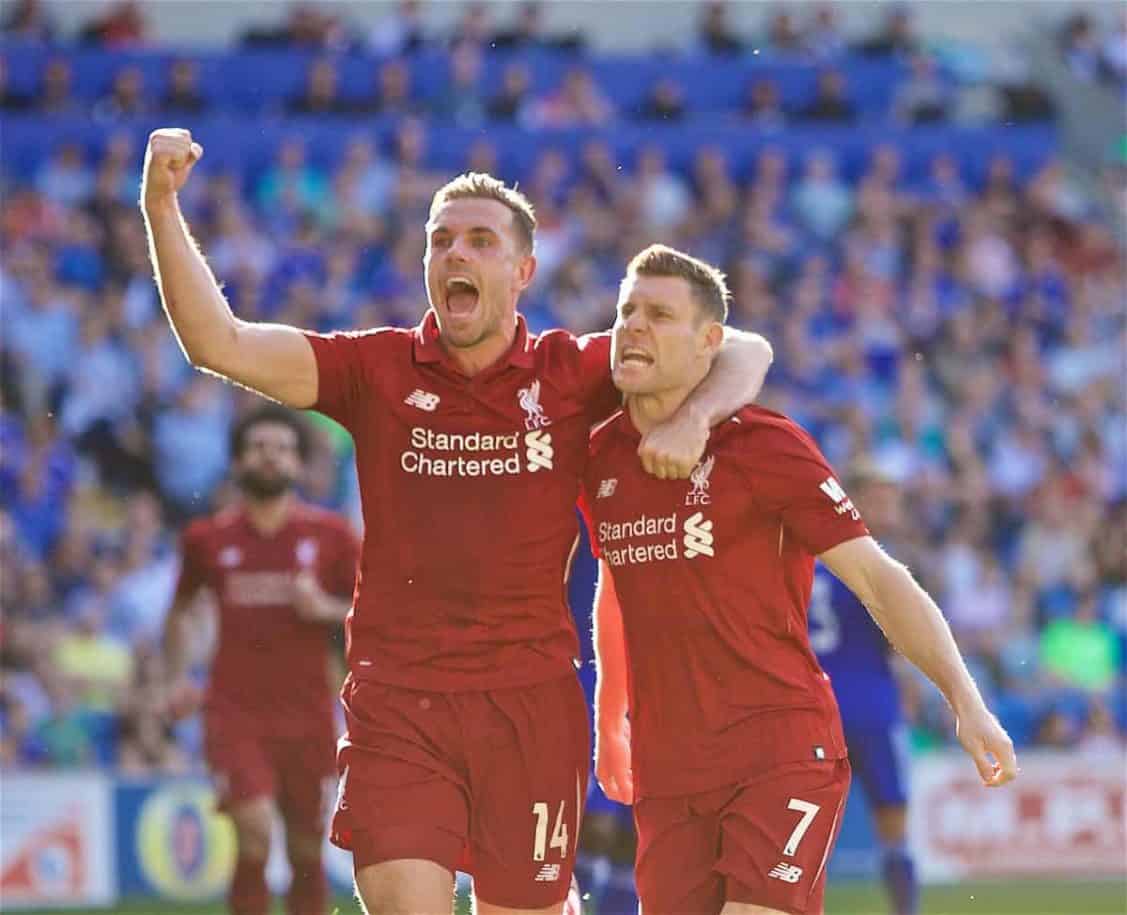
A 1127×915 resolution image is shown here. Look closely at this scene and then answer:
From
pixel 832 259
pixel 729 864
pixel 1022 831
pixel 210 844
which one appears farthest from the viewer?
pixel 832 259

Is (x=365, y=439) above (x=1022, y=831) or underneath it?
above

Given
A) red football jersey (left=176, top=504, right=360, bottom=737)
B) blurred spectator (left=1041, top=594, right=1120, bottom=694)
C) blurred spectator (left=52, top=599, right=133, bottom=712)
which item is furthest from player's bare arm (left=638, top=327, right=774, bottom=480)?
blurred spectator (left=1041, top=594, right=1120, bottom=694)

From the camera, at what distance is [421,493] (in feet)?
21.9

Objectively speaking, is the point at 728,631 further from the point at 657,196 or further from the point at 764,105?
the point at 764,105

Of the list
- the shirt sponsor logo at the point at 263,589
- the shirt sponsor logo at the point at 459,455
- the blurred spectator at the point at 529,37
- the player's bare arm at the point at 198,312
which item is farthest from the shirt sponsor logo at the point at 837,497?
the blurred spectator at the point at 529,37

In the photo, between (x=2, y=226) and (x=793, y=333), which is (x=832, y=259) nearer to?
(x=793, y=333)

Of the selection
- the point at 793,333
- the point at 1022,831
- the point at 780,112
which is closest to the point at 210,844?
the point at 1022,831

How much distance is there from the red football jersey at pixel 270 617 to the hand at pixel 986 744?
16.2ft

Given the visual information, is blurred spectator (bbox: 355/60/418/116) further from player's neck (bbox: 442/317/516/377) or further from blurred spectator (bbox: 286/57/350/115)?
player's neck (bbox: 442/317/516/377)

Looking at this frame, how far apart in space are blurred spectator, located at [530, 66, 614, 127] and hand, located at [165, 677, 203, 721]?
816 cm

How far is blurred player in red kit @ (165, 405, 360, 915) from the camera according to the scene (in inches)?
415

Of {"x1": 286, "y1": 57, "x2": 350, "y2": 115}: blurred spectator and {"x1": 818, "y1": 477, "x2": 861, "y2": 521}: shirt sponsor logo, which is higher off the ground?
{"x1": 286, "y1": 57, "x2": 350, "y2": 115}: blurred spectator

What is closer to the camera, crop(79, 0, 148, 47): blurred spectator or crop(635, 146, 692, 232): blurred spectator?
crop(79, 0, 148, 47): blurred spectator

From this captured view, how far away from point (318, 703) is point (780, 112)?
13.8m
